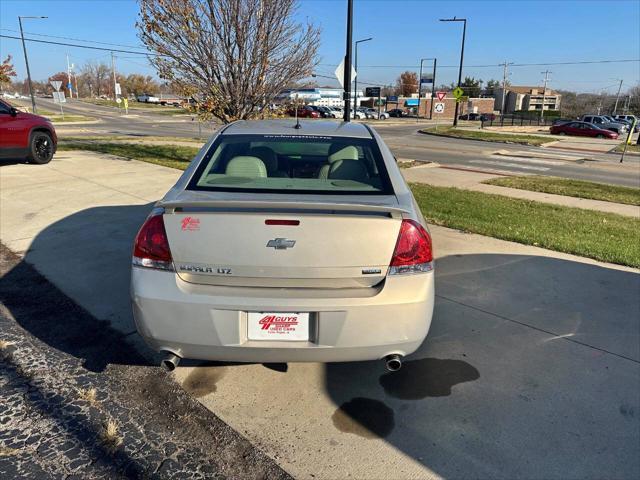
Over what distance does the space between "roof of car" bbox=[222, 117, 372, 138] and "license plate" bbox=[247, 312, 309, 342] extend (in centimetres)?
156

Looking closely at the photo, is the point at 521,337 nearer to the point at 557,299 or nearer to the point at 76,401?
the point at 557,299

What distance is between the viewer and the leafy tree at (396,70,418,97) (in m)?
113

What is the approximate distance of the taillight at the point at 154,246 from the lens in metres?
2.39

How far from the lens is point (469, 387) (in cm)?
286

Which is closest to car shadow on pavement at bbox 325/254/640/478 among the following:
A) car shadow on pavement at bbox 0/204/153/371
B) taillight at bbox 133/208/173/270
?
taillight at bbox 133/208/173/270

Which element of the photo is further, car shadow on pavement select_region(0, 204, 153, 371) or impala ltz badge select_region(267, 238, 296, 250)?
car shadow on pavement select_region(0, 204, 153, 371)

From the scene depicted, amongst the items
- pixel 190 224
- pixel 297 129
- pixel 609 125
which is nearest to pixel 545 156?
pixel 297 129

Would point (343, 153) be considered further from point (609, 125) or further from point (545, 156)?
point (609, 125)

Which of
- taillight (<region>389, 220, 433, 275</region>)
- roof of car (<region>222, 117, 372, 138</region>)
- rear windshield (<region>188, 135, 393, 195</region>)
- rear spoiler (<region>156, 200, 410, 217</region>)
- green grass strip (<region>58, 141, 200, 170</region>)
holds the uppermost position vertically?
roof of car (<region>222, 117, 372, 138</region>)

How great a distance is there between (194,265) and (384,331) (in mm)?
1051

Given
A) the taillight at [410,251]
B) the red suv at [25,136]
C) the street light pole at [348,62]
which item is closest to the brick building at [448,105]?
the street light pole at [348,62]

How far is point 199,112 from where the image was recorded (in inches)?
396

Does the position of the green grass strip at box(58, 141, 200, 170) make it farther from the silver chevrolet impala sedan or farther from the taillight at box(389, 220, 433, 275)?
the taillight at box(389, 220, 433, 275)

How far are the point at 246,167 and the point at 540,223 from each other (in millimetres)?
5425
